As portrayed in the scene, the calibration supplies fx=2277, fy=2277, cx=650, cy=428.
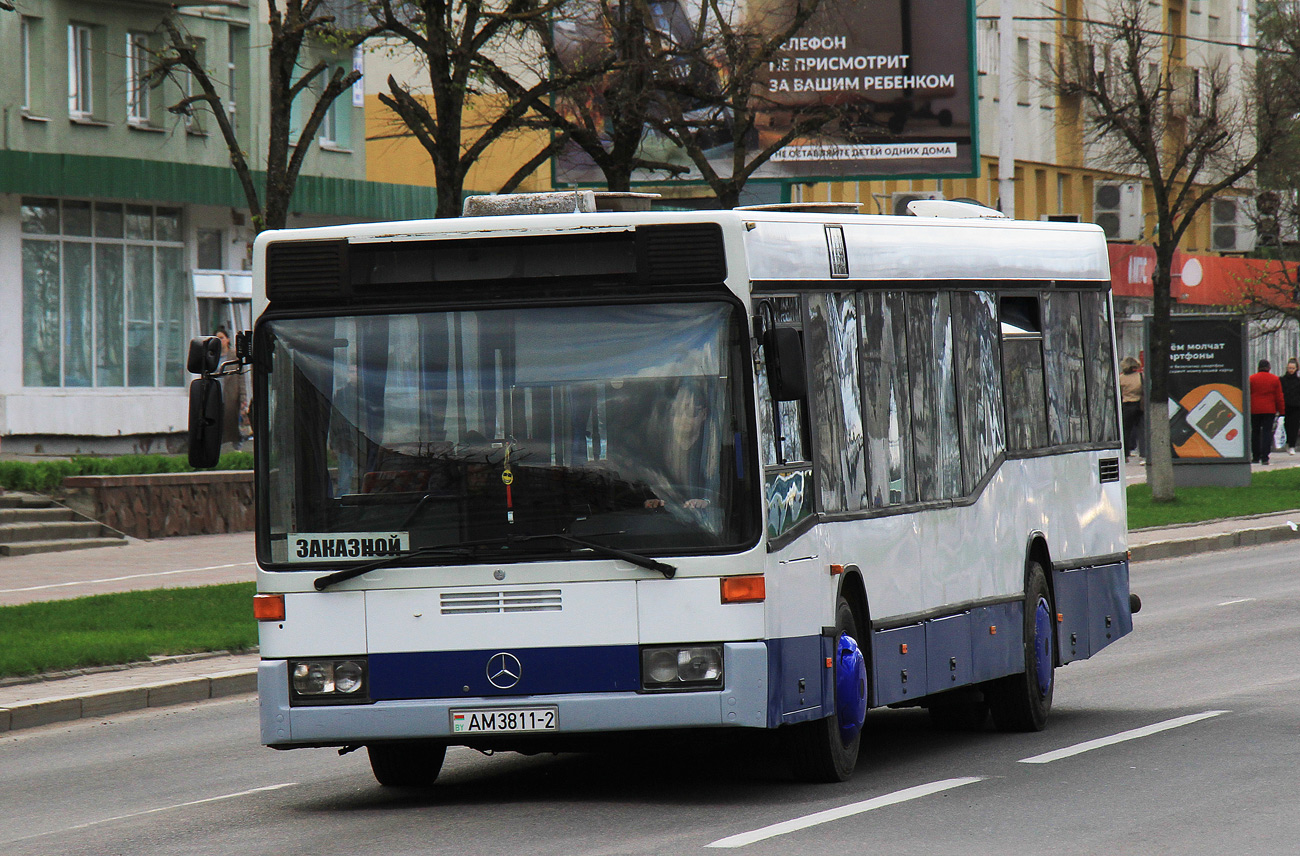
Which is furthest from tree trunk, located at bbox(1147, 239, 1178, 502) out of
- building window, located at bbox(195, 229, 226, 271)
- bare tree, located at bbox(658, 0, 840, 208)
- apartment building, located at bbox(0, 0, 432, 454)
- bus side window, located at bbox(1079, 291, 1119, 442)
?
bus side window, located at bbox(1079, 291, 1119, 442)

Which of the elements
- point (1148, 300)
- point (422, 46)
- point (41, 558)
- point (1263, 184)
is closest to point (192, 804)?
point (422, 46)

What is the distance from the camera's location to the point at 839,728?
9.93 meters

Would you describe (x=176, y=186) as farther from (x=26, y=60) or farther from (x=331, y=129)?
(x=331, y=129)

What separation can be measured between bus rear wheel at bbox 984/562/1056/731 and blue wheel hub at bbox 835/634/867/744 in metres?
2.47

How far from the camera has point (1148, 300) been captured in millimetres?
60656

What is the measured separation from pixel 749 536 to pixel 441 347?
1.46 m

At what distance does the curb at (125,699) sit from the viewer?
14.0 metres

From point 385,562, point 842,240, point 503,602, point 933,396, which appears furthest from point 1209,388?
point 385,562

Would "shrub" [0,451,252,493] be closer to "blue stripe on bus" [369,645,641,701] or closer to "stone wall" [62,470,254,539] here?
"stone wall" [62,470,254,539]

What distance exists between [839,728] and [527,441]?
2005mm

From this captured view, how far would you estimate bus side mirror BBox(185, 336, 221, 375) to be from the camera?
9.18 metres

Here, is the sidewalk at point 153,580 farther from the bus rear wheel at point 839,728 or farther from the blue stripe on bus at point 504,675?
the bus rear wheel at point 839,728

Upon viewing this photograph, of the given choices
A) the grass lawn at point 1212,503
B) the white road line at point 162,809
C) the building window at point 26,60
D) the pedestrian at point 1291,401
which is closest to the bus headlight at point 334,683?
the white road line at point 162,809

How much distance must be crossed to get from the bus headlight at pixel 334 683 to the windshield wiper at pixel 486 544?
0.31 metres
